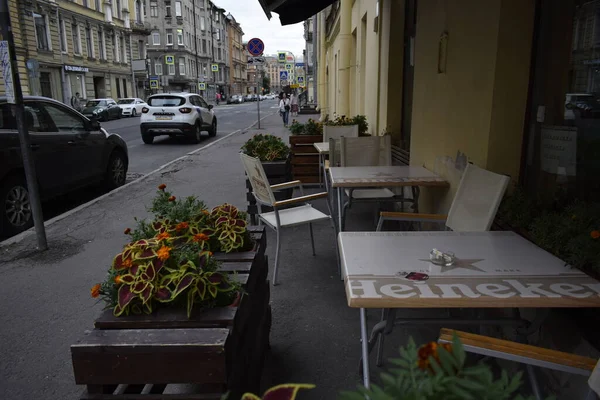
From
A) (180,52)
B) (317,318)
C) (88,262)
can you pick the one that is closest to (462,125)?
(317,318)

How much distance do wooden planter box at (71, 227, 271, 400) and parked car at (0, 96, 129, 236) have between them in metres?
4.32

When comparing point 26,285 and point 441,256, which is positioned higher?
point 441,256

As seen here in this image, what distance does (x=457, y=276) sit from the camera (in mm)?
1917

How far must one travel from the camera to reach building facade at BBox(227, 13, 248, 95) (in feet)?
314

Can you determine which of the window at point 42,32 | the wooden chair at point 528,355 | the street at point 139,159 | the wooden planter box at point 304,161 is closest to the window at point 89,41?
the window at point 42,32

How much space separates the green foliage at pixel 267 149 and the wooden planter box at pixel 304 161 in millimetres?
1509

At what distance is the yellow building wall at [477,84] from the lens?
10.1ft

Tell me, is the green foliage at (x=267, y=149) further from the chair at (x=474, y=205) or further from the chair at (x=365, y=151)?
the chair at (x=474, y=205)

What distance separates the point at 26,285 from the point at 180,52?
64225mm

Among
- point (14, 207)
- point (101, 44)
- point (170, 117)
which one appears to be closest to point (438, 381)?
point (14, 207)

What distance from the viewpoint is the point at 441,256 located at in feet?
6.71

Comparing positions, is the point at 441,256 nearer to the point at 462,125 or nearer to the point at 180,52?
the point at 462,125

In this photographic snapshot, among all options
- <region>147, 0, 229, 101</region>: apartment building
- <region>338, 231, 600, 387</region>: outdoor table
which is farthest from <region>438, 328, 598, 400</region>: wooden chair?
<region>147, 0, 229, 101</region>: apartment building

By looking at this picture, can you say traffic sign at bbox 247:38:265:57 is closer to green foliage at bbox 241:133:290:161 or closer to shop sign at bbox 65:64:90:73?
green foliage at bbox 241:133:290:161
